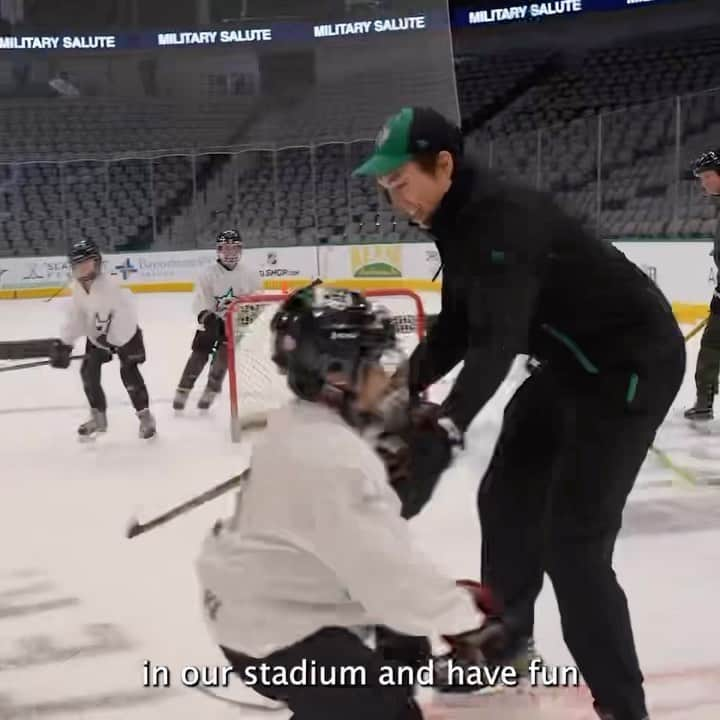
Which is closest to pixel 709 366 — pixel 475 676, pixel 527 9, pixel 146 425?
pixel 146 425

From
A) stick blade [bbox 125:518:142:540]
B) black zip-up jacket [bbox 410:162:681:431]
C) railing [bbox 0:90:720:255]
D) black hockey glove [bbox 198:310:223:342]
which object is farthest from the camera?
railing [bbox 0:90:720:255]

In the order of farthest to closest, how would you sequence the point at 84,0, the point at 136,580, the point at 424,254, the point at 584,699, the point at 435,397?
the point at 424,254
the point at 84,0
the point at 435,397
the point at 136,580
the point at 584,699

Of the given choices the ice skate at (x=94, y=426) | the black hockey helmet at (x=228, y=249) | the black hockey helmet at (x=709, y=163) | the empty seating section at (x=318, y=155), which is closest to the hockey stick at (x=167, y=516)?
the ice skate at (x=94, y=426)

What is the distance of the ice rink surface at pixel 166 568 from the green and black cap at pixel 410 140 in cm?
62

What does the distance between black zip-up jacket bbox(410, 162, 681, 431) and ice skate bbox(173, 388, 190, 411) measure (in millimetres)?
3430

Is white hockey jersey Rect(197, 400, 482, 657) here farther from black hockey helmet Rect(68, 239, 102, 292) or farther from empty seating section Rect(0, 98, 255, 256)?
empty seating section Rect(0, 98, 255, 256)

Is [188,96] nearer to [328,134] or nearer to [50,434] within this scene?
[328,134]

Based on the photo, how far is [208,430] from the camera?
4422 millimetres

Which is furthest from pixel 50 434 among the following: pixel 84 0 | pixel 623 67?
pixel 623 67

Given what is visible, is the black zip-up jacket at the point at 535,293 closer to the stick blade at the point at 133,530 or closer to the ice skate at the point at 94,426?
the stick blade at the point at 133,530

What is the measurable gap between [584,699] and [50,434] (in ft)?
10.5

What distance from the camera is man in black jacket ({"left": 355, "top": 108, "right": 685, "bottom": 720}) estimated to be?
143cm

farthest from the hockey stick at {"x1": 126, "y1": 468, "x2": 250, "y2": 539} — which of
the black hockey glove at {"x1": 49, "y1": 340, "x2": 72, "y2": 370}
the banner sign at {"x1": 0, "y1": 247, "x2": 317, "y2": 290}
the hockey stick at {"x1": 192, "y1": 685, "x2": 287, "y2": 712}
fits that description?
the banner sign at {"x1": 0, "y1": 247, "x2": 317, "y2": 290}

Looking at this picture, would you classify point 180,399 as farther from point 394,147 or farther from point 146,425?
point 394,147
